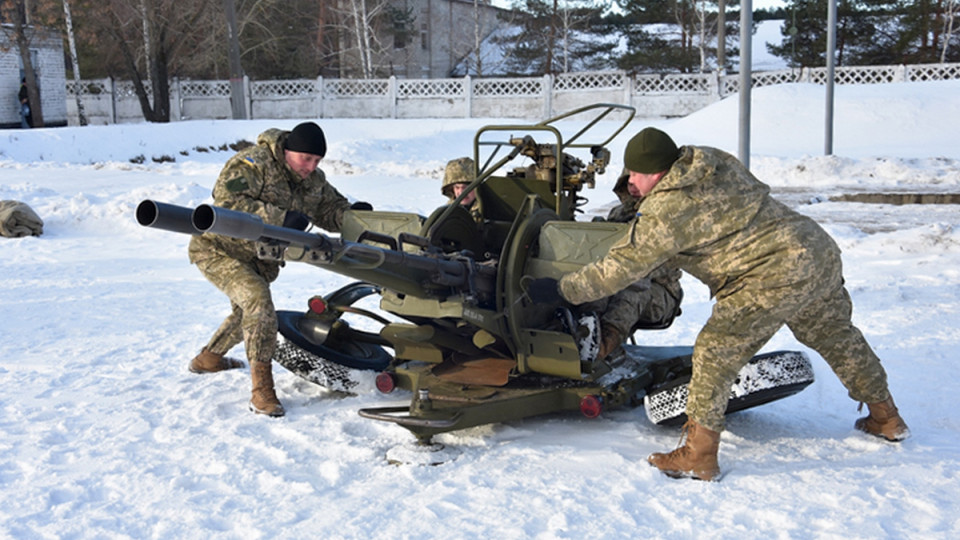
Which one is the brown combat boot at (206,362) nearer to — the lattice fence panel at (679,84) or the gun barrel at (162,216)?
the gun barrel at (162,216)

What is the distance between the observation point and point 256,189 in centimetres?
611

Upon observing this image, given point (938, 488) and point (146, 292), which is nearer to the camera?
point (938, 488)

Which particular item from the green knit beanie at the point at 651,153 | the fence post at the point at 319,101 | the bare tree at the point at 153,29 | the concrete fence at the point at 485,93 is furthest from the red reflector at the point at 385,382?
the bare tree at the point at 153,29

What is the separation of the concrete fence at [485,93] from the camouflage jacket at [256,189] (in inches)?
966

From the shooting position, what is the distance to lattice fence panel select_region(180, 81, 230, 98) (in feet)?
113

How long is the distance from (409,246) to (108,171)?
15.9 metres

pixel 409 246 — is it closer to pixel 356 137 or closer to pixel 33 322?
pixel 33 322

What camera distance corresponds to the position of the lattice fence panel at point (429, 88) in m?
31.7

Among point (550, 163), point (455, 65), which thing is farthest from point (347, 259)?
point (455, 65)

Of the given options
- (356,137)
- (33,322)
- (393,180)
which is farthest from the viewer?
(356,137)

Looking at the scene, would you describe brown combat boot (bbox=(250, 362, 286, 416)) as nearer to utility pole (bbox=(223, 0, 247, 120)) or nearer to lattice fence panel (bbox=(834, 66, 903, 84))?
utility pole (bbox=(223, 0, 247, 120))

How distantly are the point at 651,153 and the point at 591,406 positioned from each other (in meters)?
1.49

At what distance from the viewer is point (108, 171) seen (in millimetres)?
19625

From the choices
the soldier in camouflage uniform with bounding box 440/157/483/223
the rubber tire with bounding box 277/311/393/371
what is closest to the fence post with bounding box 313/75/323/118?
the soldier in camouflage uniform with bounding box 440/157/483/223
